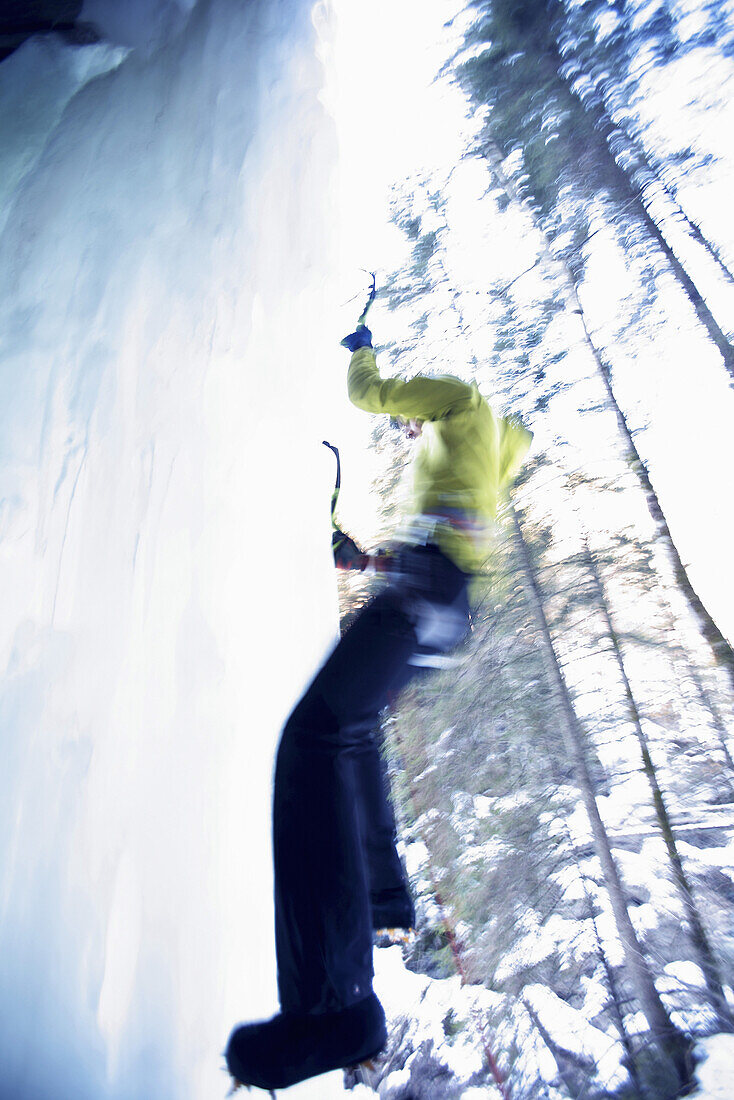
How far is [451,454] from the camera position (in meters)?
0.85

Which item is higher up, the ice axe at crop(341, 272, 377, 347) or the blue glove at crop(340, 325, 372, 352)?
the ice axe at crop(341, 272, 377, 347)

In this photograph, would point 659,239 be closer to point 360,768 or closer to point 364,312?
point 364,312

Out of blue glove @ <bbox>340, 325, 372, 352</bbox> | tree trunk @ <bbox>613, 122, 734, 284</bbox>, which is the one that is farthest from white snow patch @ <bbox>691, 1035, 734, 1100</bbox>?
tree trunk @ <bbox>613, 122, 734, 284</bbox>

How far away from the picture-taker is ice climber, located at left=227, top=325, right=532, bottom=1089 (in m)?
0.60

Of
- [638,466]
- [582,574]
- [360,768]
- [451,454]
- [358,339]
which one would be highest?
[358,339]

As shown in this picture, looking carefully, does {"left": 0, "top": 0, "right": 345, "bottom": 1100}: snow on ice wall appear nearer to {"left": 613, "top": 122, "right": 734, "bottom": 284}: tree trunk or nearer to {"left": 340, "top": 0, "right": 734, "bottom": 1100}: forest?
{"left": 340, "top": 0, "right": 734, "bottom": 1100}: forest

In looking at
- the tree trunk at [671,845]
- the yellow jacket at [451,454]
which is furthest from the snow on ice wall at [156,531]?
the tree trunk at [671,845]

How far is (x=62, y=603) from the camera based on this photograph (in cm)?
90

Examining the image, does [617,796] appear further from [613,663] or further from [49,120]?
[49,120]

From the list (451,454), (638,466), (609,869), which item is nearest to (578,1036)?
(609,869)

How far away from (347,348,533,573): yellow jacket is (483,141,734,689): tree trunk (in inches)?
74.3

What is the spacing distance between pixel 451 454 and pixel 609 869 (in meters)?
2.57

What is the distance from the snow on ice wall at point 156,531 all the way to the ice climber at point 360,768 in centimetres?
13

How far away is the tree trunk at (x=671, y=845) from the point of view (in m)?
2.00
